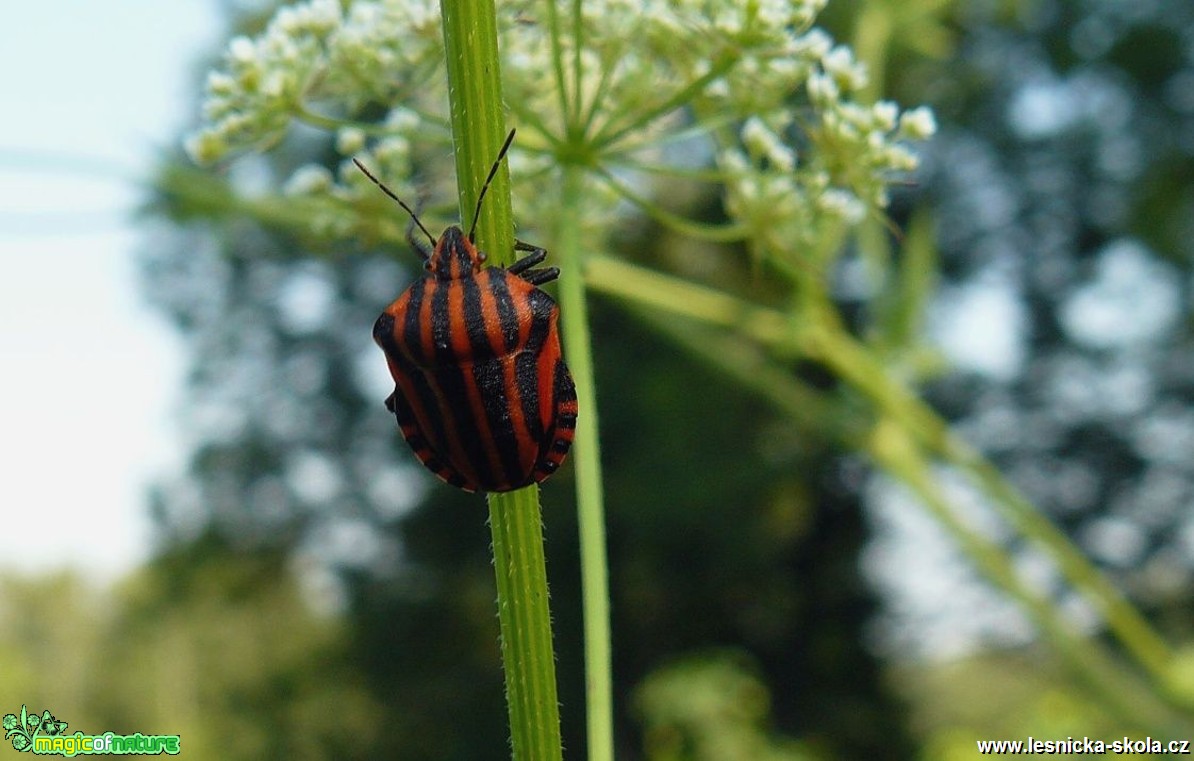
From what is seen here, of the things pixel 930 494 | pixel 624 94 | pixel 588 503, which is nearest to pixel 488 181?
pixel 588 503

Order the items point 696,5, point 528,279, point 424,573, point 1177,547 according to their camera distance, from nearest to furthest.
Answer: point 528,279
point 696,5
point 1177,547
point 424,573

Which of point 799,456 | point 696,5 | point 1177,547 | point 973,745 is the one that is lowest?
point 973,745

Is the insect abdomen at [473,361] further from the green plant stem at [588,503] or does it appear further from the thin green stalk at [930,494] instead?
the thin green stalk at [930,494]

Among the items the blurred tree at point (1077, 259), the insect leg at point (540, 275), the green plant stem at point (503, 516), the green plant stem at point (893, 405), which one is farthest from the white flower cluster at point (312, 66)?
the blurred tree at point (1077, 259)

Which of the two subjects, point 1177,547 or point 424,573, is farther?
point 424,573

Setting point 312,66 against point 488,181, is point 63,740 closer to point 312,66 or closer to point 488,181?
point 312,66

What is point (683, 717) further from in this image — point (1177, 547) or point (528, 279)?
point (1177, 547)

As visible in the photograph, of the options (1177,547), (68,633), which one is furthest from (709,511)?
(68,633)
